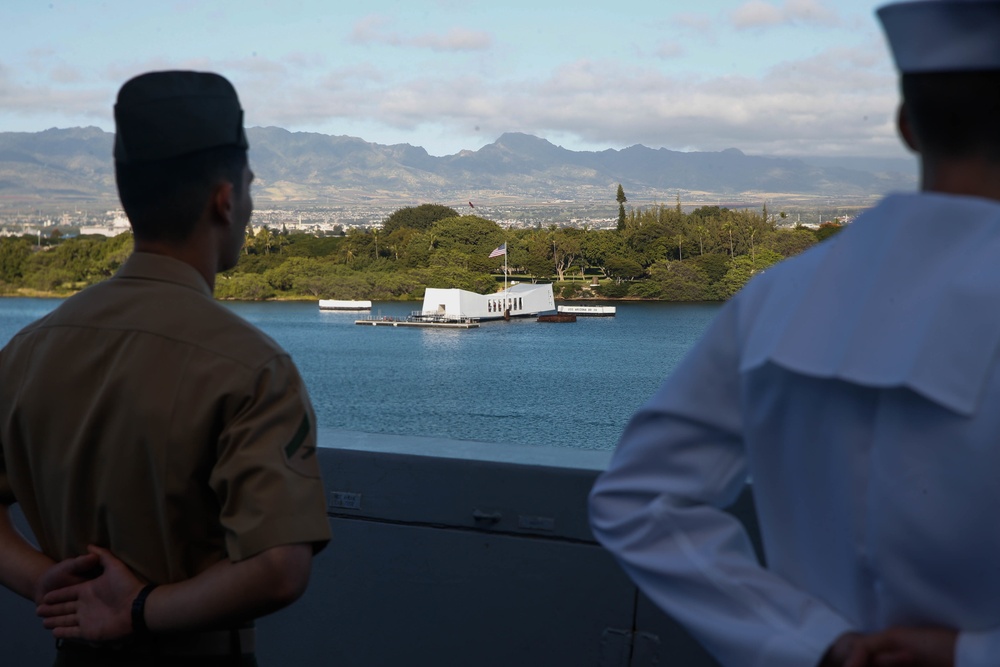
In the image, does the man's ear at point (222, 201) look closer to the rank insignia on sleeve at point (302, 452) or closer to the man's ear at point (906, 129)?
the rank insignia on sleeve at point (302, 452)

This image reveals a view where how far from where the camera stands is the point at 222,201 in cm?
108

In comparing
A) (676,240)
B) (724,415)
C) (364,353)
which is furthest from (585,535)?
(364,353)

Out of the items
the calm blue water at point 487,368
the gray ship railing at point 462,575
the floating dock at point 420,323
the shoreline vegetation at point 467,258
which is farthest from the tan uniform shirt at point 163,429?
the floating dock at point 420,323

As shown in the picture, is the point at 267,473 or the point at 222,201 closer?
the point at 267,473

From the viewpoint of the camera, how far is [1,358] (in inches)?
44.6

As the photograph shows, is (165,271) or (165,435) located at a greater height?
(165,271)

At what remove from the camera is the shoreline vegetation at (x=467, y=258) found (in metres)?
22.2

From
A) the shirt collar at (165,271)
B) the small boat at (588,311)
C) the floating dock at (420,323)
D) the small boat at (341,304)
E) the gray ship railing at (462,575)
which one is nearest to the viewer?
the shirt collar at (165,271)

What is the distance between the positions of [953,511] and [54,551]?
0.93 m

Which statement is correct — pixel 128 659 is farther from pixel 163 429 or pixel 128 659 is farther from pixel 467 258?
pixel 467 258

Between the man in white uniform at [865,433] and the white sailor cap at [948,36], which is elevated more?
the white sailor cap at [948,36]

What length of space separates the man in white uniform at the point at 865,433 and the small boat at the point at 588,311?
39.6m

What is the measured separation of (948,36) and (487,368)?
1710 inches

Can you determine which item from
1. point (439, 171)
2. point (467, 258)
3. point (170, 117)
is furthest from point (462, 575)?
point (439, 171)
